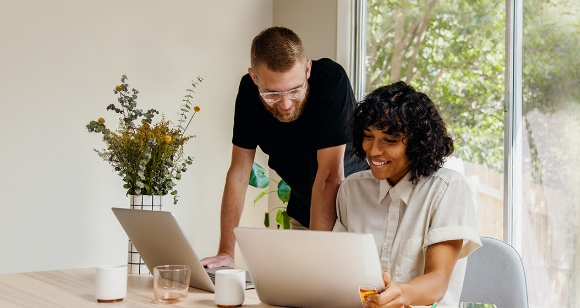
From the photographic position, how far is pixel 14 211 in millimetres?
3055

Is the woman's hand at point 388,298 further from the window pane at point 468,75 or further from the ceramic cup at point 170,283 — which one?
the window pane at point 468,75

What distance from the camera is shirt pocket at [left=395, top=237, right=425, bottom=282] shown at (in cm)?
166

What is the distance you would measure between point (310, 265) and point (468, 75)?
1.89 m

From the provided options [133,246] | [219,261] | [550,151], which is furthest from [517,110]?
[133,246]

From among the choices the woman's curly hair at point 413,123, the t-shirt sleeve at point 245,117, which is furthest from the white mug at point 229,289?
the t-shirt sleeve at point 245,117

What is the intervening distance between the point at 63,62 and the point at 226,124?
976mm

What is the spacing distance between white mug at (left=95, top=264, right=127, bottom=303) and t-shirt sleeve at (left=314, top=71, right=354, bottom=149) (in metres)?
0.75

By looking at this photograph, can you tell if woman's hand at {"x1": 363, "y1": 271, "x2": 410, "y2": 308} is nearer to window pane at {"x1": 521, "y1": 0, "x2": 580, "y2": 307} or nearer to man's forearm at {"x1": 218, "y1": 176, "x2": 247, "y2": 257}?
man's forearm at {"x1": 218, "y1": 176, "x2": 247, "y2": 257}

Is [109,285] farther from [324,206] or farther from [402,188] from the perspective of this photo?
[402,188]

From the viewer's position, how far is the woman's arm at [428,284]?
4.36 feet

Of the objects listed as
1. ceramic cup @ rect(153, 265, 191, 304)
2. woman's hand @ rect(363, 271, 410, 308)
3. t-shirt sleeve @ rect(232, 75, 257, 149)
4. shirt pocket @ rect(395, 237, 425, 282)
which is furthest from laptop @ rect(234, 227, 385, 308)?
t-shirt sleeve @ rect(232, 75, 257, 149)

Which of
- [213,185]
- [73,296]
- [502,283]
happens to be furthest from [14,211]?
[502,283]

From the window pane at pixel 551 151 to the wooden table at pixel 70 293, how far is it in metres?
1.45

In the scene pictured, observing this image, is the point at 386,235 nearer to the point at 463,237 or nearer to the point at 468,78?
the point at 463,237
